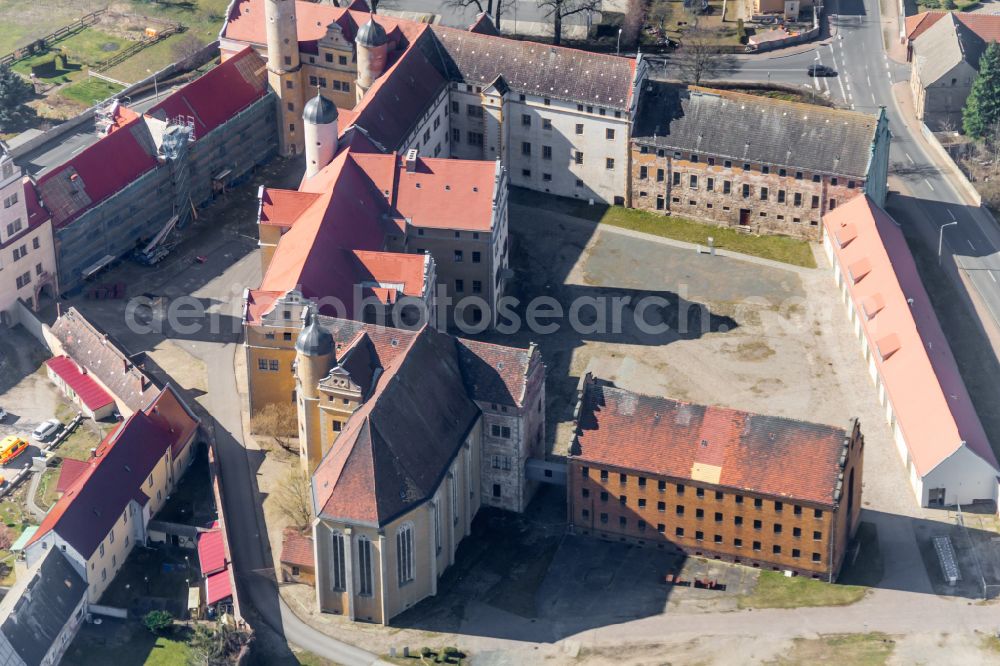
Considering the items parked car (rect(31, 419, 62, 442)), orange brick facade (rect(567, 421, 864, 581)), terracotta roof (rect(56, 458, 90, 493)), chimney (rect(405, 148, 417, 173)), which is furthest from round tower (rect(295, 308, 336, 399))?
chimney (rect(405, 148, 417, 173))

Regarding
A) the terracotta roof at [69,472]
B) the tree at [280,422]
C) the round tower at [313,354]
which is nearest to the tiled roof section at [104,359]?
the terracotta roof at [69,472]

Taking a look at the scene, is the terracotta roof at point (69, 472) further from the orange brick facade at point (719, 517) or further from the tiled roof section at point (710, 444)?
the tiled roof section at point (710, 444)

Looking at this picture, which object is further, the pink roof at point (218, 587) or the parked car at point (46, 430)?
the parked car at point (46, 430)

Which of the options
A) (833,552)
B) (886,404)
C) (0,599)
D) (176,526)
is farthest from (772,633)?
(0,599)

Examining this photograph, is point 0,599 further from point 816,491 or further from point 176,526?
point 816,491

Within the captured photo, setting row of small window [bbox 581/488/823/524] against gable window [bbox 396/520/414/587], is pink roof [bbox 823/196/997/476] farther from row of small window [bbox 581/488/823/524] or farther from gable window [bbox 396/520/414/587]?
gable window [bbox 396/520/414/587]

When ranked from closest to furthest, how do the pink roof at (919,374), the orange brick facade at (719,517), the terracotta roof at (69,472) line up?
1. the orange brick facade at (719,517)
2. the pink roof at (919,374)
3. the terracotta roof at (69,472)
